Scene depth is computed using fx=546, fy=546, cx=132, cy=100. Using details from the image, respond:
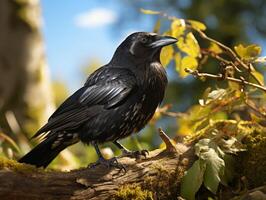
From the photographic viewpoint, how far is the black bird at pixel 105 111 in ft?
12.3

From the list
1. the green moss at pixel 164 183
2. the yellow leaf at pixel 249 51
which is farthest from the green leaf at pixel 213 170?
the yellow leaf at pixel 249 51

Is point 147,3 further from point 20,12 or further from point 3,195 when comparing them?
point 3,195

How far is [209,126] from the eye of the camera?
11.6 feet

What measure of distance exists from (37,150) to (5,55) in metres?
3.47

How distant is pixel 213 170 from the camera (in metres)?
2.97

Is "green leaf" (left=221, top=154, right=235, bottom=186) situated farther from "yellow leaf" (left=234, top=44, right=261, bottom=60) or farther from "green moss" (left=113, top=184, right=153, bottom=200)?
"yellow leaf" (left=234, top=44, right=261, bottom=60)

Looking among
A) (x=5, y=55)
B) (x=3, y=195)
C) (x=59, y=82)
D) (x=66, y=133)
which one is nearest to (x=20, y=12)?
(x=5, y=55)

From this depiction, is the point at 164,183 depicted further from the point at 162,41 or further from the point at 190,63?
the point at 162,41

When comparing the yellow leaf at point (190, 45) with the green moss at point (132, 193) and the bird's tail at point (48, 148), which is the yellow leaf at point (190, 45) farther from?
the green moss at point (132, 193)

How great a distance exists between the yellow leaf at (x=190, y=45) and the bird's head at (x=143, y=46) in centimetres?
20

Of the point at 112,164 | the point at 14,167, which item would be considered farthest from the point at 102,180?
the point at 14,167

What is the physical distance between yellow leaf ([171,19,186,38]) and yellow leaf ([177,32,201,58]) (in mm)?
47

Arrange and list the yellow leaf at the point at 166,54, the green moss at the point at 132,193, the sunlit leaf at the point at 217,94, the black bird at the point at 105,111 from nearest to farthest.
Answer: the green moss at the point at 132,193 < the sunlit leaf at the point at 217,94 < the black bird at the point at 105,111 < the yellow leaf at the point at 166,54

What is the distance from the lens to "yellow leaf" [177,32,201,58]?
12.6 ft
